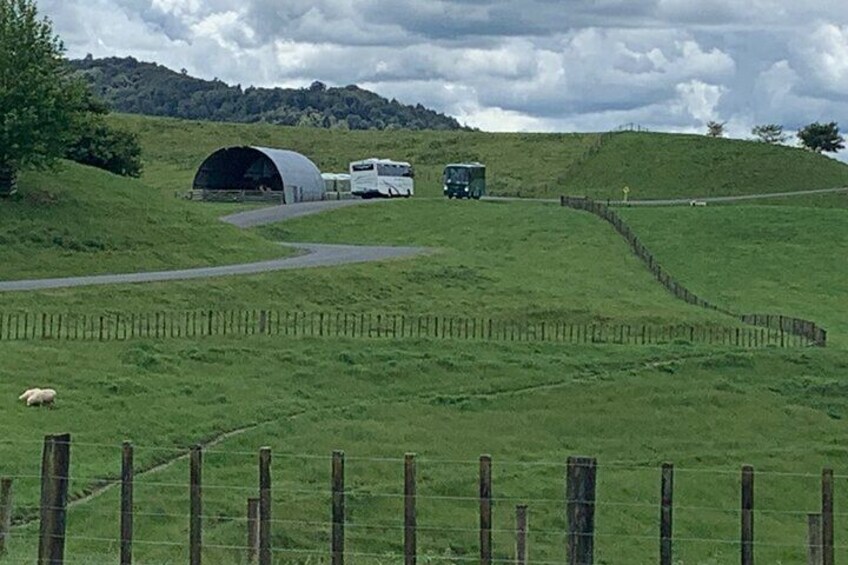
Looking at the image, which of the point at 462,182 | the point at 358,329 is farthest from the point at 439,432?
the point at 462,182

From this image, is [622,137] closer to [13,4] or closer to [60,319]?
[13,4]

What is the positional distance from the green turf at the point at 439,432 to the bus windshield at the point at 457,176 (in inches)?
2384

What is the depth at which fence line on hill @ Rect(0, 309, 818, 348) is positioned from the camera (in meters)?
48.3

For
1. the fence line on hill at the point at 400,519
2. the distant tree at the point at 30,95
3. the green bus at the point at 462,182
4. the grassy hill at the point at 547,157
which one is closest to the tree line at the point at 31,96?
the distant tree at the point at 30,95

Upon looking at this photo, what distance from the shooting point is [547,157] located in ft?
474

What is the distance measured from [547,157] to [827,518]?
131 metres

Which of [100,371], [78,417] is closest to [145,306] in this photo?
[100,371]

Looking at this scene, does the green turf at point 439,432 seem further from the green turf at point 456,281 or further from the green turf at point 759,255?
the green turf at point 759,255

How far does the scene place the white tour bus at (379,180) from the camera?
11412cm

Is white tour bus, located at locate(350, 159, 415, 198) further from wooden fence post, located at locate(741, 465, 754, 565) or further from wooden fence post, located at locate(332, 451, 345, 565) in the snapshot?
wooden fence post, located at locate(741, 465, 754, 565)

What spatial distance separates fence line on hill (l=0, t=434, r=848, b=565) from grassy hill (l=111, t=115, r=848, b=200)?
3442 inches

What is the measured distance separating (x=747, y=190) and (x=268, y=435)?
9883 centimetres

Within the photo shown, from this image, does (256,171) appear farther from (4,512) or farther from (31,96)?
(4,512)

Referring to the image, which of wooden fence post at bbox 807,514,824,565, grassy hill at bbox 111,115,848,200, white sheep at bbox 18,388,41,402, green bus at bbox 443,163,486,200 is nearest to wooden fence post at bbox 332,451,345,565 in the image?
wooden fence post at bbox 807,514,824,565
